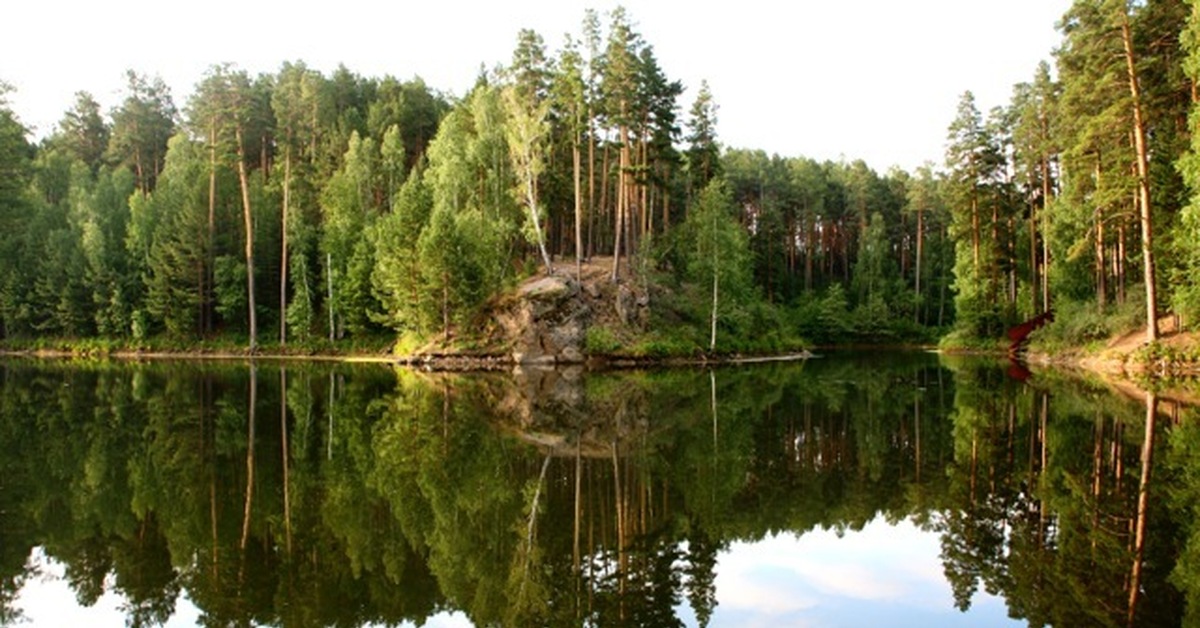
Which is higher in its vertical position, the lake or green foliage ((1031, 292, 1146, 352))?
green foliage ((1031, 292, 1146, 352))

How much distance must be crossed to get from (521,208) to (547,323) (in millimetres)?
10940

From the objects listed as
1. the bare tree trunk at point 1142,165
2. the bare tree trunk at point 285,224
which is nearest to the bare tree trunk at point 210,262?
the bare tree trunk at point 285,224

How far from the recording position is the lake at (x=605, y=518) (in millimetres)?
7770

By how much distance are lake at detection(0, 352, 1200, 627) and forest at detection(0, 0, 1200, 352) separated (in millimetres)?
17714

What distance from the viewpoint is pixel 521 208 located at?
167 feet

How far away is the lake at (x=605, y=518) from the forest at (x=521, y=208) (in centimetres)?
1771

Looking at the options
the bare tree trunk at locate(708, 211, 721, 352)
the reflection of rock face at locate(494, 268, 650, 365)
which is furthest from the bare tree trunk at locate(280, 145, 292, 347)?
the bare tree trunk at locate(708, 211, 721, 352)

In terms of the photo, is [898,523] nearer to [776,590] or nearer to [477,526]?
[776,590]

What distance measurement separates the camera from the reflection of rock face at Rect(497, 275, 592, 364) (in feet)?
139

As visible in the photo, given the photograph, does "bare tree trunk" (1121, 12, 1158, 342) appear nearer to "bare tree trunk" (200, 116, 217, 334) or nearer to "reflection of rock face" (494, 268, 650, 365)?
"reflection of rock face" (494, 268, 650, 365)

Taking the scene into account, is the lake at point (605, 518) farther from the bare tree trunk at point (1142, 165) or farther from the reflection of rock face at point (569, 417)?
the bare tree trunk at point (1142, 165)

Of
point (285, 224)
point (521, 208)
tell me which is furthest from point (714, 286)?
point (285, 224)

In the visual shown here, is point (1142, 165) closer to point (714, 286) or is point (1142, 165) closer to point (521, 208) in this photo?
point (714, 286)

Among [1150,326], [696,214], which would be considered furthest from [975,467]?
[696,214]
